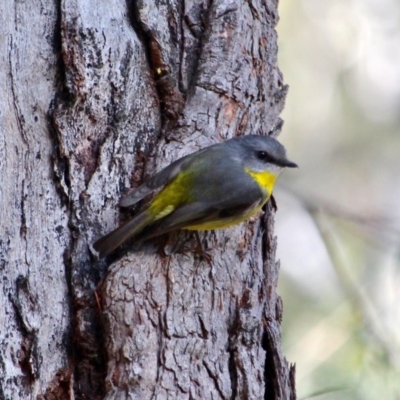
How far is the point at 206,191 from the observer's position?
3236 millimetres

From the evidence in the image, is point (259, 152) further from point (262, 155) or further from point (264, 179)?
point (264, 179)

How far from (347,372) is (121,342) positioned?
2275 mm

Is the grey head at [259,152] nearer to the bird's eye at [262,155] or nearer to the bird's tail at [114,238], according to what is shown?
the bird's eye at [262,155]

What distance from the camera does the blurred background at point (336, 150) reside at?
18.1 ft

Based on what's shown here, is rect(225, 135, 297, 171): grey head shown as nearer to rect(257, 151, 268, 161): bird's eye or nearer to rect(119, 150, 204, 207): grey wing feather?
Result: rect(257, 151, 268, 161): bird's eye

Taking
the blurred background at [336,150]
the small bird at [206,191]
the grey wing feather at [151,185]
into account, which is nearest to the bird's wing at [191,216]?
the small bird at [206,191]

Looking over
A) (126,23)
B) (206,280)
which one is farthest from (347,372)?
(126,23)

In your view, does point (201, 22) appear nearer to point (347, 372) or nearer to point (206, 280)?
point (206, 280)

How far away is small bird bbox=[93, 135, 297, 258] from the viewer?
2.97 meters

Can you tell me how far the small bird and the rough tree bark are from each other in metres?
0.08

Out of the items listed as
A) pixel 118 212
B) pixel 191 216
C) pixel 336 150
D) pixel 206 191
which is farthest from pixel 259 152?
pixel 336 150

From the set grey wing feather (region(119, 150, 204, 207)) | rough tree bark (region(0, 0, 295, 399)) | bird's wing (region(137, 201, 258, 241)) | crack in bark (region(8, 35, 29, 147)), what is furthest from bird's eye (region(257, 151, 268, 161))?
crack in bark (region(8, 35, 29, 147))

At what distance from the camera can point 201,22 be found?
339cm

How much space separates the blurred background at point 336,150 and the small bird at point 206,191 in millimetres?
1964
